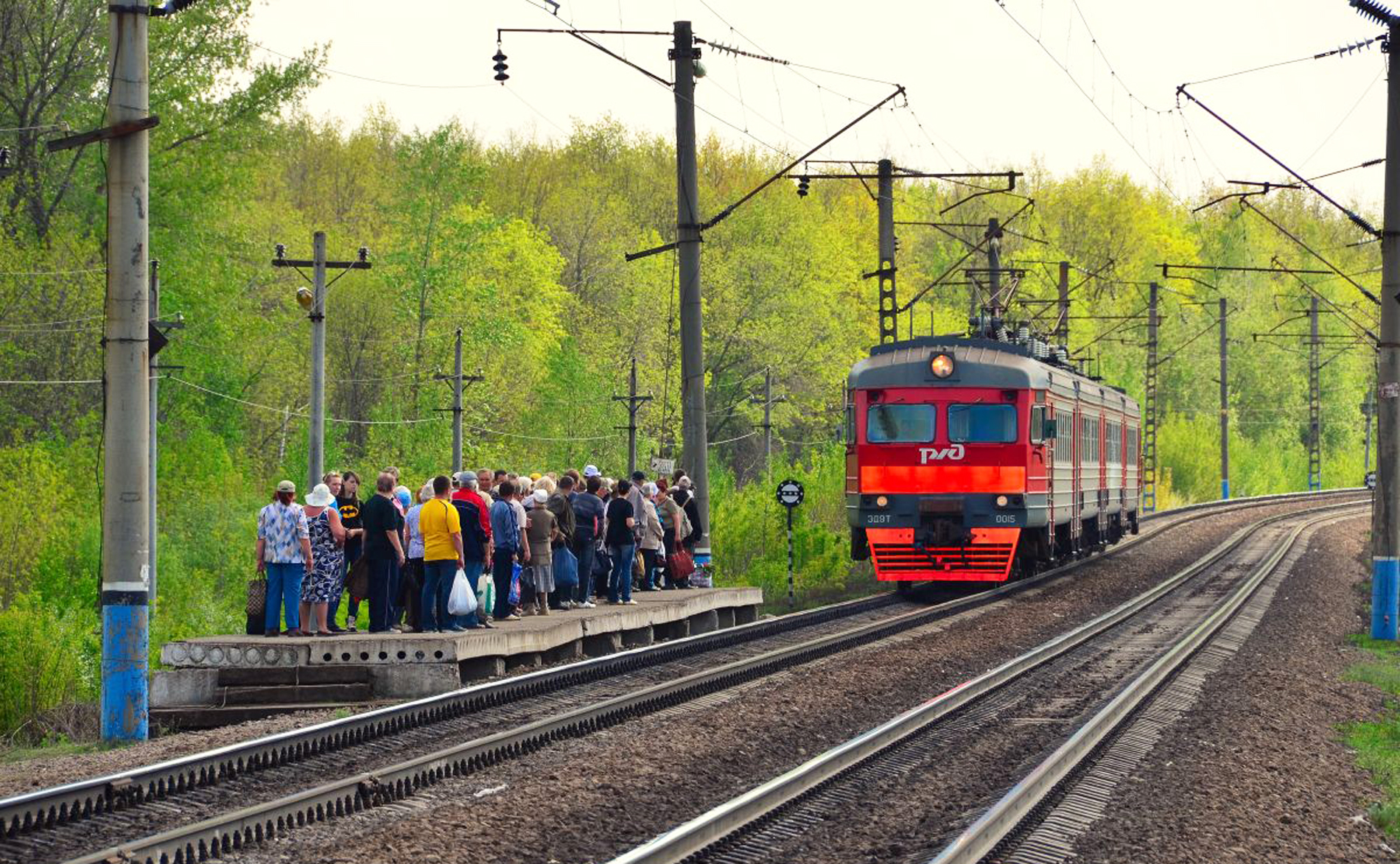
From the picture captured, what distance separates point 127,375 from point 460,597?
160 inches

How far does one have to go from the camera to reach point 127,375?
13.8 metres

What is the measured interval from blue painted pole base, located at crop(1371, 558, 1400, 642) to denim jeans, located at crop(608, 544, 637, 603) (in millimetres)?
9197

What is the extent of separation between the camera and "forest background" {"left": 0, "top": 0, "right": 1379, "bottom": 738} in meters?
37.2

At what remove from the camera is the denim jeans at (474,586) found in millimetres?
17656

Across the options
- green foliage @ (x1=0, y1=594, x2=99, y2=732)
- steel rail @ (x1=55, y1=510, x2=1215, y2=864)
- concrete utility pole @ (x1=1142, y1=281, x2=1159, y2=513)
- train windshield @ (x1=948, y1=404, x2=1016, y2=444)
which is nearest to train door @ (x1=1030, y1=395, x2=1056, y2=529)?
train windshield @ (x1=948, y1=404, x2=1016, y2=444)

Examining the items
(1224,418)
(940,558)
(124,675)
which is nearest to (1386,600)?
(940,558)

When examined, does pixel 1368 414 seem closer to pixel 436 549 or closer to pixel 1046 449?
pixel 1046 449

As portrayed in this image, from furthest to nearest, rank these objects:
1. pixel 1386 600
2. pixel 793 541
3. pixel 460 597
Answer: pixel 793 541, pixel 1386 600, pixel 460 597

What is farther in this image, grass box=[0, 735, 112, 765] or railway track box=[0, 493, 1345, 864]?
grass box=[0, 735, 112, 765]

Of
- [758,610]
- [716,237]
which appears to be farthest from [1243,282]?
[758,610]

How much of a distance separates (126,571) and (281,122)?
36800 mm

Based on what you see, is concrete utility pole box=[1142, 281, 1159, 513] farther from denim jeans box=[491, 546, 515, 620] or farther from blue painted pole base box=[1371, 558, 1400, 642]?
denim jeans box=[491, 546, 515, 620]

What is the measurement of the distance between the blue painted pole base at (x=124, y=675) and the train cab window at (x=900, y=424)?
14371mm

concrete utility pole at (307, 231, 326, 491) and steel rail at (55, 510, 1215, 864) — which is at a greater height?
concrete utility pole at (307, 231, 326, 491)
